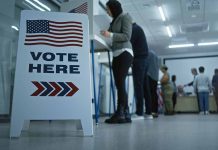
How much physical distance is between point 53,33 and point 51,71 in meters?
0.20

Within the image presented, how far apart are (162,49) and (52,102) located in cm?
922

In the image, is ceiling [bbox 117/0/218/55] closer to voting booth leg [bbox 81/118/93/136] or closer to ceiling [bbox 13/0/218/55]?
ceiling [bbox 13/0/218/55]

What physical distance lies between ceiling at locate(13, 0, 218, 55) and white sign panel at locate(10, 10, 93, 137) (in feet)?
10.3

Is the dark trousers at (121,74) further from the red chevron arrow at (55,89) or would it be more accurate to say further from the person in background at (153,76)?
the person in background at (153,76)

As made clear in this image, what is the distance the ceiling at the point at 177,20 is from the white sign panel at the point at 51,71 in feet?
10.3

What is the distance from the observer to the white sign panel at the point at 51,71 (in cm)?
124

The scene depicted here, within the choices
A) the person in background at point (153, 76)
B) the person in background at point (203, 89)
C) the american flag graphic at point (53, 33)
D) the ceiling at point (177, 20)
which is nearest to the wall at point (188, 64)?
the ceiling at point (177, 20)

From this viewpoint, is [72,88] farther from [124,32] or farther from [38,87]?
[124,32]

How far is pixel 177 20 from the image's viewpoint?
696 centimetres

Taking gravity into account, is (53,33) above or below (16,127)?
above

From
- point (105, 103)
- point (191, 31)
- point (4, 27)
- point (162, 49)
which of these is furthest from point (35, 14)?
point (162, 49)

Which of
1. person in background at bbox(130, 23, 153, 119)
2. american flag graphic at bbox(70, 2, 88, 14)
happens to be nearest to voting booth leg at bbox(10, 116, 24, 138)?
american flag graphic at bbox(70, 2, 88, 14)

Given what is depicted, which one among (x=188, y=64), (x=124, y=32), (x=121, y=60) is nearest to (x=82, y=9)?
(x=124, y=32)

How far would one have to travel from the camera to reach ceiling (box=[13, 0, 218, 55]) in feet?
19.1
